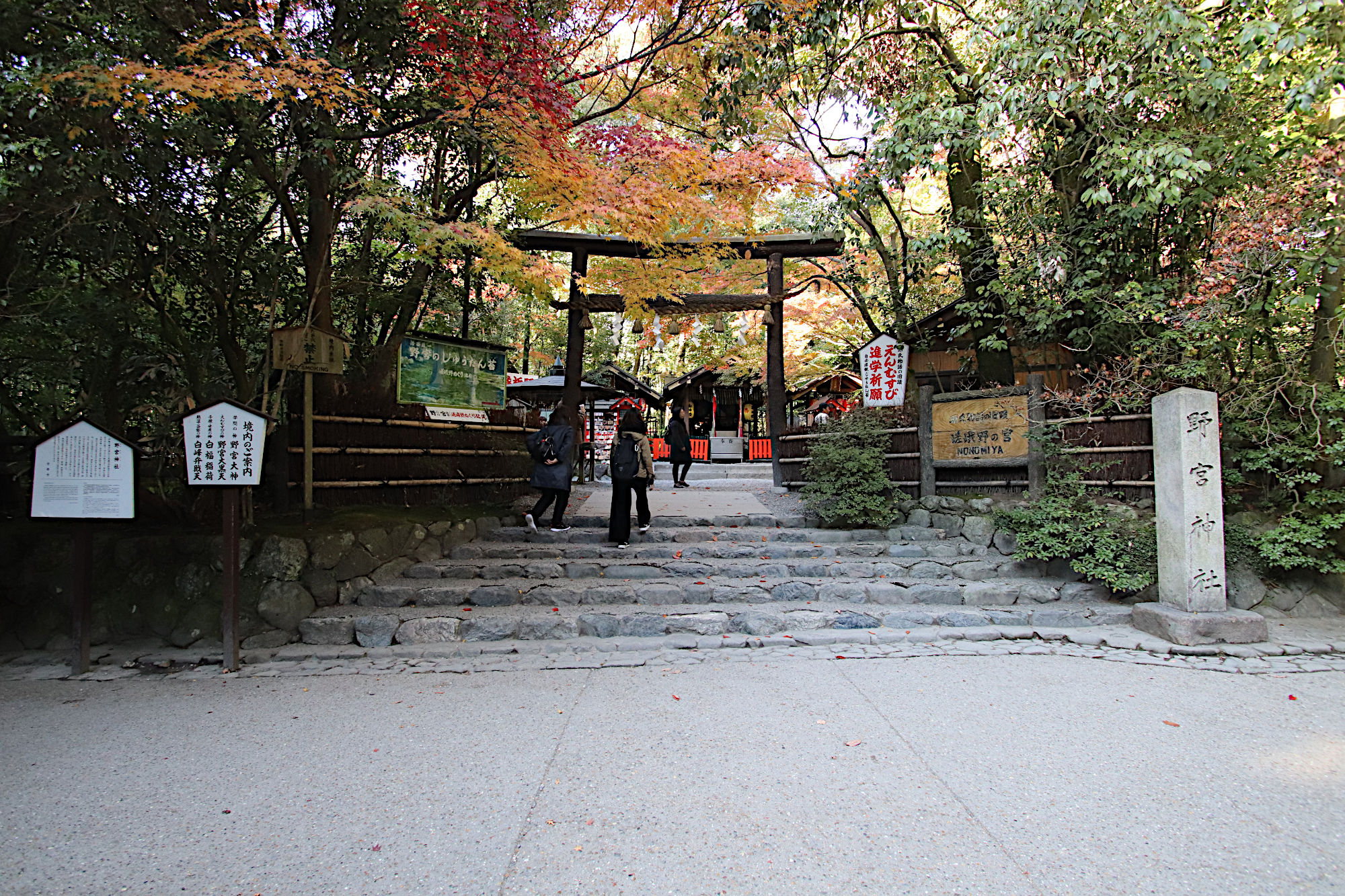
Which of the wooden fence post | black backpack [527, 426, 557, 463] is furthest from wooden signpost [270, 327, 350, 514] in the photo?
the wooden fence post

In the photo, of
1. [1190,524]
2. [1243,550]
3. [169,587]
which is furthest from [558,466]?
[1243,550]

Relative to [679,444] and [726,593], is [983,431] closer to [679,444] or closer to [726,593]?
[726,593]

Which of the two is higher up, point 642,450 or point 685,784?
point 642,450

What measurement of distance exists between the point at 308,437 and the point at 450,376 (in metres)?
2.02

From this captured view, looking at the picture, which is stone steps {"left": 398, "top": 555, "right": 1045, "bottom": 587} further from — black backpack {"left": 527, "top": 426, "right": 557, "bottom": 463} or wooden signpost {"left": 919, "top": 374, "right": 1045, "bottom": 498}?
black backpack {"left": 527, "top": 426, "right": 557, "bottom": 463}

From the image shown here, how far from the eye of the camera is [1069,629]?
5965mm

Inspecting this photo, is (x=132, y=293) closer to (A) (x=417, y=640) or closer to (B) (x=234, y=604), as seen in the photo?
(B) (x=234, y=604)

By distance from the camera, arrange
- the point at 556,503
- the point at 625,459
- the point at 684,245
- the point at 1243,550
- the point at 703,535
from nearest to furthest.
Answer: the point at 1243,550
the point at 625,459
the point at 703,535
the point at 556,503
the point at 684,245

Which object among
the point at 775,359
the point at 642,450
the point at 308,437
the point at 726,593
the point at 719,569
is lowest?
the point at 726,593

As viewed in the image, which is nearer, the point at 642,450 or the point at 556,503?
the point at 642,450

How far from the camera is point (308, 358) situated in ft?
22.4

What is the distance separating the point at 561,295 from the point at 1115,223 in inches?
446

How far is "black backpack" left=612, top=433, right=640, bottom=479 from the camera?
26.1ft

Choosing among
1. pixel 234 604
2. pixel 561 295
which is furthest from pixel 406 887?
pixel 561 295
